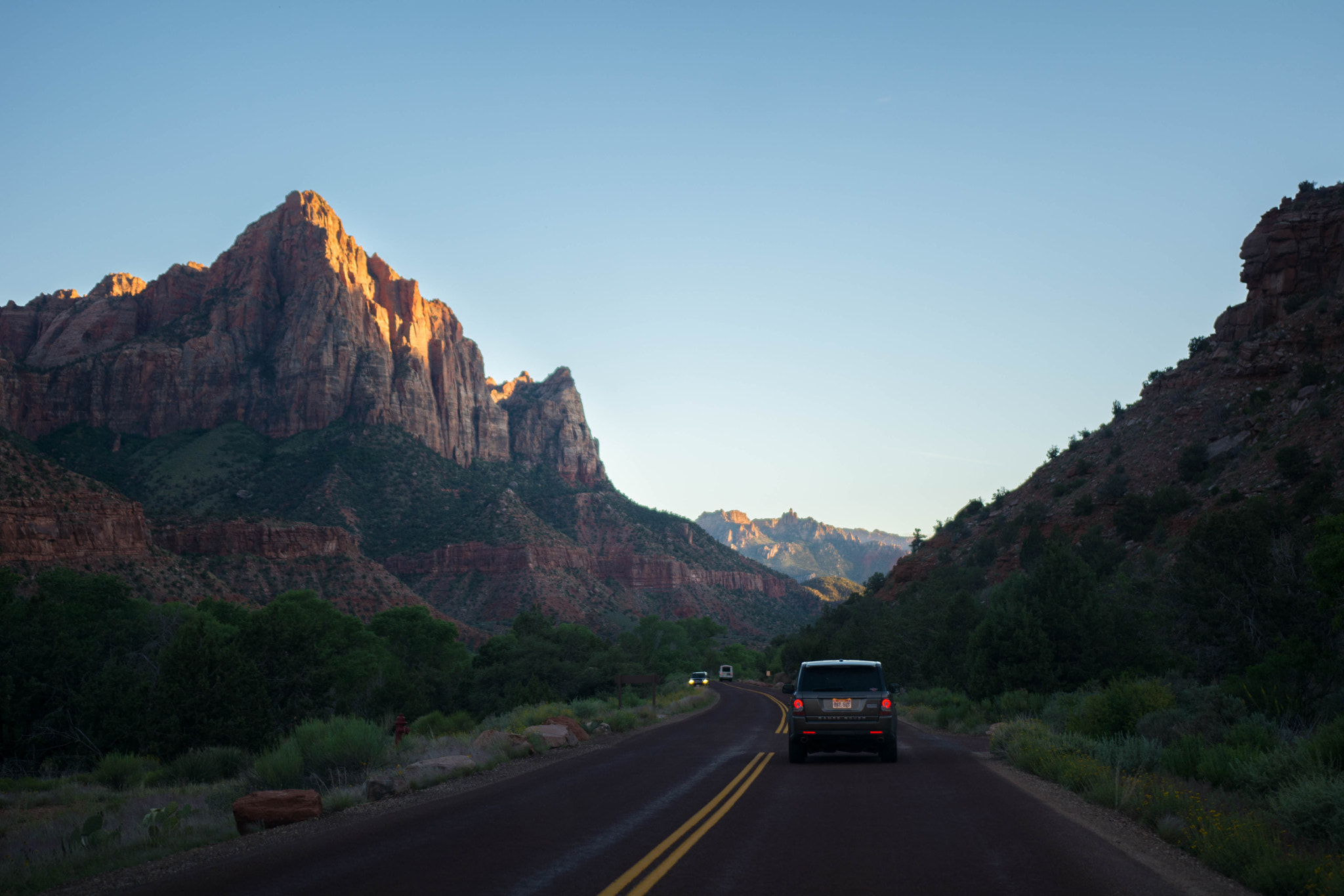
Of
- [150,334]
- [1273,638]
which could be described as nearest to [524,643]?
[1273,638]

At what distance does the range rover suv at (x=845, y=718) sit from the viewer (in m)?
16.6

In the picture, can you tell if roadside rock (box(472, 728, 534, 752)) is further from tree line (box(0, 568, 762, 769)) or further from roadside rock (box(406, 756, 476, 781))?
tree line (box(0, 568, 762, 769))

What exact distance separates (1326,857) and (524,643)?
190ft

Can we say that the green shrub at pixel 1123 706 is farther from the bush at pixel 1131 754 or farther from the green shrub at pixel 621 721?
the green shrub at pixel 621 721

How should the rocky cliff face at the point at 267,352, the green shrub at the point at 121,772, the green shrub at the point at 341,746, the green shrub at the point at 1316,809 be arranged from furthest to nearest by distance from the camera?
the rocky cliff face at the point at 267,352
the green shrub at the point at 121,772
the green shrub at the point at 341,746
the green shrub at the point at 1316,809

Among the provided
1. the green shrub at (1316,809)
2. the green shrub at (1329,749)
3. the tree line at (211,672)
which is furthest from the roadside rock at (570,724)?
the green shrub at (1316,809)

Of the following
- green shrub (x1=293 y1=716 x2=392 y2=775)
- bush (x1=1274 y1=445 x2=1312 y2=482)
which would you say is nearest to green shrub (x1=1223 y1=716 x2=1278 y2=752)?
green shrub (x1=293 y1=716 x2=392 y2=775)

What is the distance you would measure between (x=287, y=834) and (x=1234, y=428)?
53.5m

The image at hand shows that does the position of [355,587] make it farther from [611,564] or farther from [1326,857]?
[1326,857]

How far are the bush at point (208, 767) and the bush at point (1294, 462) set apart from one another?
1711 inches

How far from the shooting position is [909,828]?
379 inches

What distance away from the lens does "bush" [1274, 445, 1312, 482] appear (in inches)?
1513

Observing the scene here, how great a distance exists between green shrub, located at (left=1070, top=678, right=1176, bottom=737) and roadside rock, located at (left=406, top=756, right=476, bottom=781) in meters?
12.3

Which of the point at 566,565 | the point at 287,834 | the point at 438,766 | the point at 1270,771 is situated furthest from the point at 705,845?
the point at 566,565
